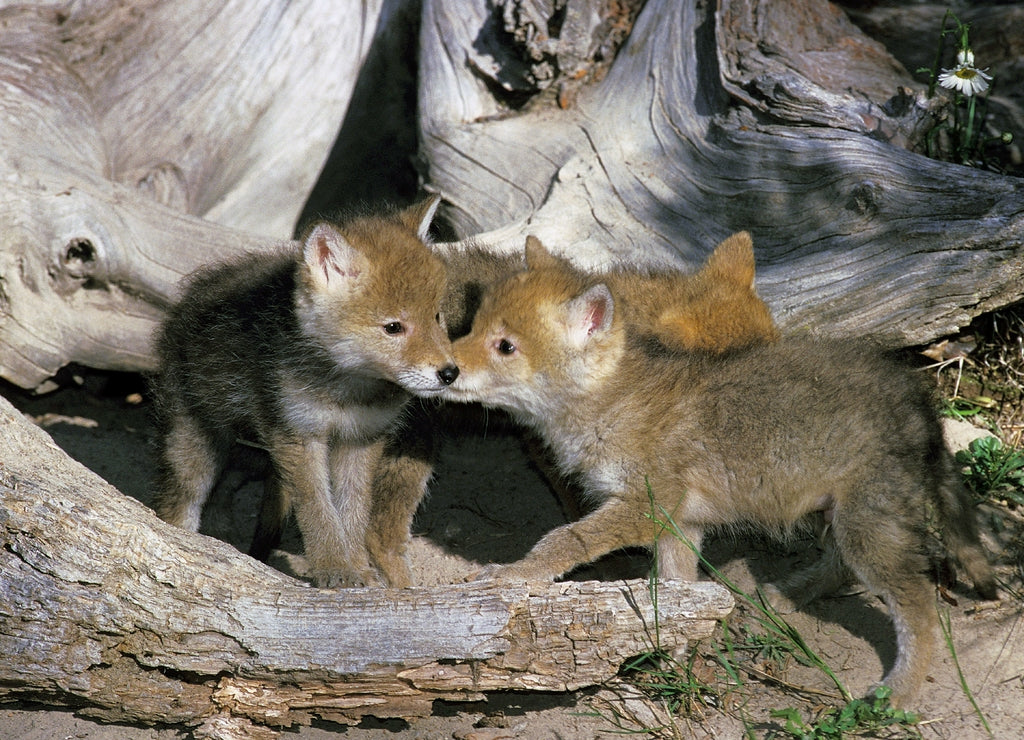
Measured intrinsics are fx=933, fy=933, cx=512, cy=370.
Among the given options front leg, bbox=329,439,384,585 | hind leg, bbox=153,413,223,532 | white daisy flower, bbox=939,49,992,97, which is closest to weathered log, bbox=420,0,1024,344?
white daisy flower, bbox=939,49,992,97

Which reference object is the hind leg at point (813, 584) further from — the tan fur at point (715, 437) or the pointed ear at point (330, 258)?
the pointed ear at point (330, 258)

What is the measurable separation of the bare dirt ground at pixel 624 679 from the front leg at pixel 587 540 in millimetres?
509

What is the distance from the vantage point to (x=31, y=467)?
3.56 metres

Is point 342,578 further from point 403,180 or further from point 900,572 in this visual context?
point 403,180

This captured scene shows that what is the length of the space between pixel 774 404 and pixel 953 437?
1775mm

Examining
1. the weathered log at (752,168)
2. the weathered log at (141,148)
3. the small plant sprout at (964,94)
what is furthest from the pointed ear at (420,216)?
the small plant sprout at (964,94)

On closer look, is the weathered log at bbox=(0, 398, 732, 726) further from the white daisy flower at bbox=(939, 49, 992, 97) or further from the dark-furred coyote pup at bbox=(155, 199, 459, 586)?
the white daisy flower at bbox=(939, 49, 992, 97)

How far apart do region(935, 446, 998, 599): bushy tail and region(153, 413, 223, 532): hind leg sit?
342 cm

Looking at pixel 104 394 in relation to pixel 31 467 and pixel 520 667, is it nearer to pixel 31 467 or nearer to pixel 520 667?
pixel 31 467

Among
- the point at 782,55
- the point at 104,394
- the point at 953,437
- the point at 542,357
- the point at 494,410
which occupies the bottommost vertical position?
the point at 104,394

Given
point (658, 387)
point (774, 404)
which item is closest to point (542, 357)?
point (658, 387)

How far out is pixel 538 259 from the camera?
4.43 meters

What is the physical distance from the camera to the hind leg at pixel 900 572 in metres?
3.73

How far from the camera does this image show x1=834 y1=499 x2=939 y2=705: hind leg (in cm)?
373
